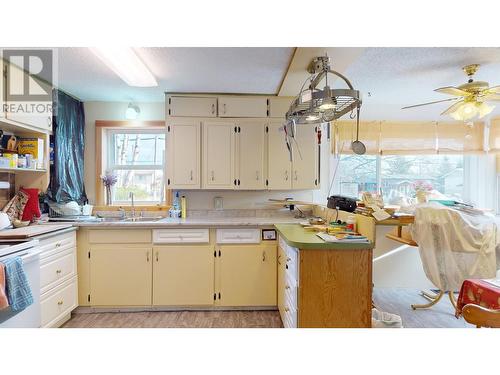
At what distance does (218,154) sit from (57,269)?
6.08 ft

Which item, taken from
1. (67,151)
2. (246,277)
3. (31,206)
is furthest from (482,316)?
(67,151)

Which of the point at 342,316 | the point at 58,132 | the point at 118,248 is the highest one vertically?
the point at 58,132

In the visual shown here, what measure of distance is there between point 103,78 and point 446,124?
13.7ft

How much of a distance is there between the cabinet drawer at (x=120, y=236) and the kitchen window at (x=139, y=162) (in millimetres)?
846

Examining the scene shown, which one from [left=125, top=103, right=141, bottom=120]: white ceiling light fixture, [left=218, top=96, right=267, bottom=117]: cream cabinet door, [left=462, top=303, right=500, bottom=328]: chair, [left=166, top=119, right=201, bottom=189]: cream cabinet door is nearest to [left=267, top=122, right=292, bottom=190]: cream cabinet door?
[left=218, top=96, right=267, bottom=117]: cream cabinet door

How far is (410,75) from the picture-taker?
2.63 metres

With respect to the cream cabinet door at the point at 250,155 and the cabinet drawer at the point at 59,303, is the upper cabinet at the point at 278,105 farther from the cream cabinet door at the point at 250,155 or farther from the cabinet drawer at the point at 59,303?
the cabinet drawer at the point at 59,303

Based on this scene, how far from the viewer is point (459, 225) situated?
2510 mm

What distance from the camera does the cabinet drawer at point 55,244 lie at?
2.20 meters

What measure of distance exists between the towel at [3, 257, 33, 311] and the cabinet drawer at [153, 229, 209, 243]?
1052mm
